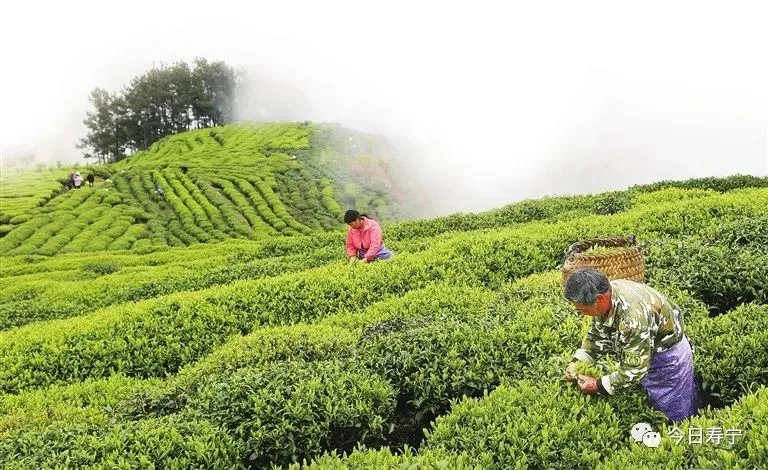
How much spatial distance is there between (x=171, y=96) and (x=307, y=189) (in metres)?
37.4

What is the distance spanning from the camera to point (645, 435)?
4594 mm

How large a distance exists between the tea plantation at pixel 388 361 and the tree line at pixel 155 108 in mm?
61320

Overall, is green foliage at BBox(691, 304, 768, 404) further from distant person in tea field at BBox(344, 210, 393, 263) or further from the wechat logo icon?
distant person in tea field at BBox(344, 210, 393, 263)

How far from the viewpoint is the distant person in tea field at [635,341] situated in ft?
14.8

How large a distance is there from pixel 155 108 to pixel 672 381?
79095mm

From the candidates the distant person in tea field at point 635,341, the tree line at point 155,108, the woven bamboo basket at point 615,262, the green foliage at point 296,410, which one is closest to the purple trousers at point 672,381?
the distant person in tea field at point 635,341

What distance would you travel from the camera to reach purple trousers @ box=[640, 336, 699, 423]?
5020 mm

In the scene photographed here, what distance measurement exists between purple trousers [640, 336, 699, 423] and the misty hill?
28181 millimetres

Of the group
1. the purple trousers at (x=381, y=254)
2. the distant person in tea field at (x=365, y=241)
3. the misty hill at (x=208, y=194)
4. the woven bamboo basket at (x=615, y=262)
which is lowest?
the misty hill at (x=208, y=194)

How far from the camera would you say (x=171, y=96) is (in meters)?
76.6

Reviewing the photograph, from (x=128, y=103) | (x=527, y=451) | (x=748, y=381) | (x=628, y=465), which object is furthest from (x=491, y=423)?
(x=128, y=103)

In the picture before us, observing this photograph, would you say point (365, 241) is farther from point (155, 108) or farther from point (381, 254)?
point (155, 108)

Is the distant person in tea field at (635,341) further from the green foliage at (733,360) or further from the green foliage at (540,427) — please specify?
the green foliage at (733,360)

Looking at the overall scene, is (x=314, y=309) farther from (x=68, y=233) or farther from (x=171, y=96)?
(x=171, y=96)
